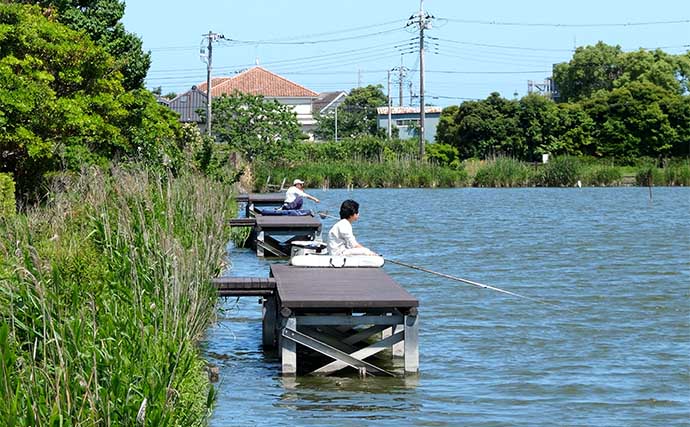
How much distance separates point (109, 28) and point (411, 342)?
85.6 ft

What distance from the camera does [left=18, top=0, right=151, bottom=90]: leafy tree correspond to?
33094 millimetres

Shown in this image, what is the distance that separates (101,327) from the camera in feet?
24.7

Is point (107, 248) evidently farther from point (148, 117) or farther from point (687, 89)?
point (687, 89)

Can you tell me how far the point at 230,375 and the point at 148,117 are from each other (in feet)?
66.2

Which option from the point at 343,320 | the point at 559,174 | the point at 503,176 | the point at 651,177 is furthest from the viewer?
the point at 503,176

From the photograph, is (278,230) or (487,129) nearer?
(278,230)

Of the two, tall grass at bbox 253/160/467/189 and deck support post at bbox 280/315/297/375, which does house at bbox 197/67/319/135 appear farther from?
deck support post at bbox 280/315/297/375

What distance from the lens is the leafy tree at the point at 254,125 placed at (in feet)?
202

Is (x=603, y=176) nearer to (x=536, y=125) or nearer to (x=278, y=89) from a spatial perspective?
(x=536, y=125)

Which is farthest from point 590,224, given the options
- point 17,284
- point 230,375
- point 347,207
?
point 17,284

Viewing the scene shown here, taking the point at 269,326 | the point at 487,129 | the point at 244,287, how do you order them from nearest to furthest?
the point at 244,287
the point at 269,326
the point at 487,129

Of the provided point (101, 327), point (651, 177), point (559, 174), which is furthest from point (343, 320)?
point (651, 177)

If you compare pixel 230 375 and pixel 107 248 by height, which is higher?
pixel 107 248

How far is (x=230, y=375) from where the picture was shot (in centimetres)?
1198
